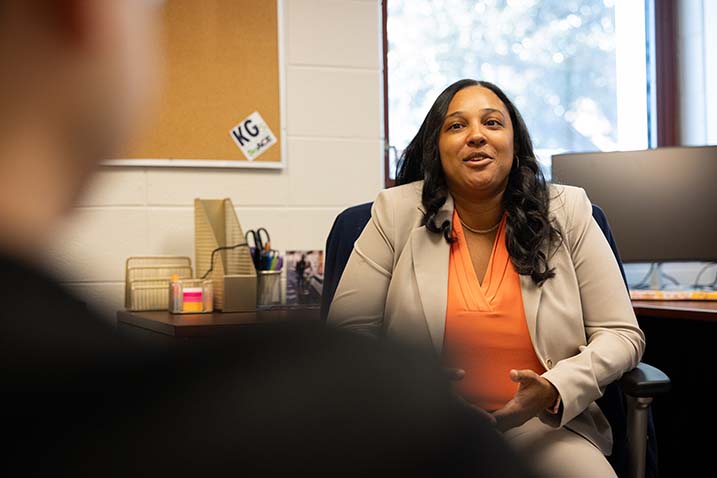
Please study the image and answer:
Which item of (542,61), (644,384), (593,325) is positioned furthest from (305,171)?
(644,384)

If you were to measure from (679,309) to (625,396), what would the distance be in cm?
49

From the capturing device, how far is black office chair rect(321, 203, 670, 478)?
1.88 metres

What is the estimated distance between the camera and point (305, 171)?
3068mm

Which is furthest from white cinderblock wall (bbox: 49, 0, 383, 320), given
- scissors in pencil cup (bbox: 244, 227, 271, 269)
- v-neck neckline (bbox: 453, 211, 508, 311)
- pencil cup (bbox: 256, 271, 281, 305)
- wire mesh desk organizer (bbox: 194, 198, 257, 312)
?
v-neck neckline (bbox: 453, 211, 508, 311)

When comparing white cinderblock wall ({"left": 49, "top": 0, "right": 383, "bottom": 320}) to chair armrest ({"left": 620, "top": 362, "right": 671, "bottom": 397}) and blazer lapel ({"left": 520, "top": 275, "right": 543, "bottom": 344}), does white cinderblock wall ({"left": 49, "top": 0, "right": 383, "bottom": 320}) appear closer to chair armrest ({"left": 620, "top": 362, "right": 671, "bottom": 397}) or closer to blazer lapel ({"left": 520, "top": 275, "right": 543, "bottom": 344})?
blazer lapel ({"left": 520, "top": 275, "right": 543, "bottom": 344})

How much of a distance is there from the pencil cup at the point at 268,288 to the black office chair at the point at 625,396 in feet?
1.02

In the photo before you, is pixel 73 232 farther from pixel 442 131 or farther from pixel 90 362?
pixel 442 131

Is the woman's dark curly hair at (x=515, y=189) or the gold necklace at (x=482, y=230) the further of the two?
the gold necklace at (x=482, y=230)

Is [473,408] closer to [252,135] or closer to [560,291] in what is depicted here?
[560,291]

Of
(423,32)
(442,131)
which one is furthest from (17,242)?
(423,32)

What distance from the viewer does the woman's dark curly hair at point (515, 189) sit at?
2080 millimetres

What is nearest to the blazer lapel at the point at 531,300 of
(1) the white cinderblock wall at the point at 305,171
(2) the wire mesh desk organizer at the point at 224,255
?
(2) the wire mesh desk organizer at the point at 224,255

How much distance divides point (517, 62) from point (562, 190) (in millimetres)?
1494

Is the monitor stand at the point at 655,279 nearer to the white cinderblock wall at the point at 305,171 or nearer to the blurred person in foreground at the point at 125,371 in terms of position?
the white cinderblock wall at the point at 305,171
